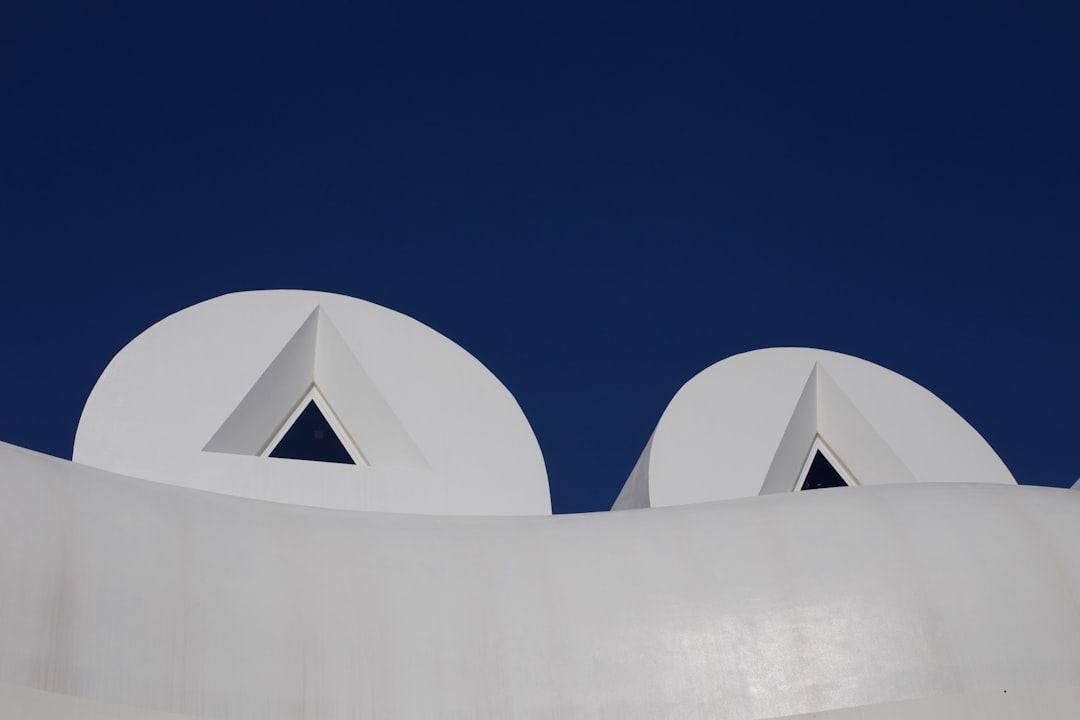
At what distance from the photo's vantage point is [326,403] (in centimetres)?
1116

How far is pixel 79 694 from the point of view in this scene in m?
4.77

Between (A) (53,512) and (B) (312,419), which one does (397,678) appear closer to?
(A) (53,512)

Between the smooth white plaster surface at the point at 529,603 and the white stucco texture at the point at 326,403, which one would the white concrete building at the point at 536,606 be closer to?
the smooth white plaster surface at the point at 529,603

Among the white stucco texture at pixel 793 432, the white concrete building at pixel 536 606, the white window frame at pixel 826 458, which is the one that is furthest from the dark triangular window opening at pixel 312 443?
the white concrete building at pixel 536 606

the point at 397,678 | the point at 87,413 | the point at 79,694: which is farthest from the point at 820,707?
the point at 87,413

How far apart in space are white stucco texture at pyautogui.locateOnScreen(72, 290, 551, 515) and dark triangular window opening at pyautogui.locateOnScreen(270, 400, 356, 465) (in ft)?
0.32

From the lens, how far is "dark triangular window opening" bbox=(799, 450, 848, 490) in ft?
40.0

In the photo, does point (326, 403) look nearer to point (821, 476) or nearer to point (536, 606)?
point (821, 476)

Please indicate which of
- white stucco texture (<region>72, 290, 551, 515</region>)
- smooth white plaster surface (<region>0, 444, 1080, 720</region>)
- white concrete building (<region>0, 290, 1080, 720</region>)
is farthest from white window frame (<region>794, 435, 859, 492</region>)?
smooth white plaster surface (<region>0, 444, 1080, 720</region>)

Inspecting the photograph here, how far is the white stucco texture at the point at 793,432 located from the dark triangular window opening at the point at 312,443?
2.76 meters

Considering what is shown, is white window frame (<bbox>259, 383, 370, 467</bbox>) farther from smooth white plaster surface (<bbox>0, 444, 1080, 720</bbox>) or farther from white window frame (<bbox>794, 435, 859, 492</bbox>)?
smooth white plaster surface (<bbox>0, 444, 1080, 720</bbox>)

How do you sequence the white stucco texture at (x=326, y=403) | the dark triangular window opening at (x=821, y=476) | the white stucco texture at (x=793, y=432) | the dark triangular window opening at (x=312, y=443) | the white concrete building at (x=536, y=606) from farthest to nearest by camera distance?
the dark triangular window opening at (x=821, y=476) → the white stucco texture at (x=793, y=432) → the dark triangular window opening at (x=312, y=443) → the white stucco texture at (x=326, y=403) → the white concrete building at (x=536, y=606)

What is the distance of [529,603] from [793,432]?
7024 millimetres

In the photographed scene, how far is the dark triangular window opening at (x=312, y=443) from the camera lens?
424 inches
